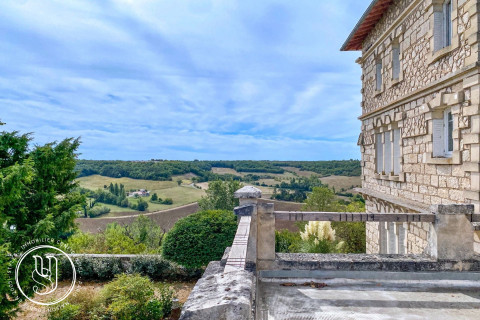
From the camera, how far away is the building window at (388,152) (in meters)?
9.98

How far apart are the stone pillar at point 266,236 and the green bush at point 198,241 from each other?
6.84 meters

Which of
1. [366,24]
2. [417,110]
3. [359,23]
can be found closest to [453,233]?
[417,110]

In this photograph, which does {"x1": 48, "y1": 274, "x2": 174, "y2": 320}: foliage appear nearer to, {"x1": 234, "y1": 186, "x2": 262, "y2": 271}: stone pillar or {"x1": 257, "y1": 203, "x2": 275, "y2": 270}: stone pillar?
{"x1": 257, "y1": 203, "x2": 275, "y2": 270}: stone pillar

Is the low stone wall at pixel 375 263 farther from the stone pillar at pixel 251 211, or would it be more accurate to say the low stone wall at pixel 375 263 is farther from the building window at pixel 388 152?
the building window at pixel 388 152

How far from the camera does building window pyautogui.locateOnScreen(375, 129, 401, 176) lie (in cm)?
998

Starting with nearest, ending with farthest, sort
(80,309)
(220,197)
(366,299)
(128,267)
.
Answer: (366,299), (80,309), (128,267), (220,197)

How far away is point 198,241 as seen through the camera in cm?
1168

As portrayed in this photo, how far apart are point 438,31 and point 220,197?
60.1 feet

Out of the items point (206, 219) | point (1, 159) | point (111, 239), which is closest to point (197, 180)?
point (111, 239)

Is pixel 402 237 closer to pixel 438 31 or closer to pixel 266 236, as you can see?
pixel 438 31

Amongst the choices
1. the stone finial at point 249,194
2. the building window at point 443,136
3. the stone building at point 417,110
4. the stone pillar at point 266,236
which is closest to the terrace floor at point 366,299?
the stone pillar at point 266,236

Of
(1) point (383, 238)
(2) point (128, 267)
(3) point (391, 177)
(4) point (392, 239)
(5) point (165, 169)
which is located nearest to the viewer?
(3) point (391, 177)

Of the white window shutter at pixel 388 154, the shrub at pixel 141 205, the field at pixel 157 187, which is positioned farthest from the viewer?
the field at pixel 157 187

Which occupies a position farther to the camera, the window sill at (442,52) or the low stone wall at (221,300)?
the window sill at (442,52)
